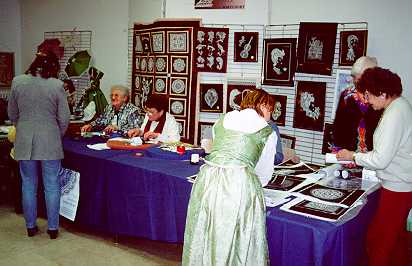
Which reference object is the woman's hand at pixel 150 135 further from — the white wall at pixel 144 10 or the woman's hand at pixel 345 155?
the woman's hand at pixel 345 155

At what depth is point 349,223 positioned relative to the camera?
2.08 meters

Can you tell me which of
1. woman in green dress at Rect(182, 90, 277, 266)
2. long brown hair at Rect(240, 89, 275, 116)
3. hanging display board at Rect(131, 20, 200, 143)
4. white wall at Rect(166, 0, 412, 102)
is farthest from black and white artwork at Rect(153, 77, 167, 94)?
woman in green dress at Rect(182, 90, 277, 266)

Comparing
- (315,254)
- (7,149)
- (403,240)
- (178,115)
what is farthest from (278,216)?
(7,149)

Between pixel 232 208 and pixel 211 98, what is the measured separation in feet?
8.78

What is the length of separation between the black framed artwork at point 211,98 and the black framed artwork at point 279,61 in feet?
1.80

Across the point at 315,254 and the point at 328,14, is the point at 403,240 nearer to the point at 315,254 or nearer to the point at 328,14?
the point at 315,254

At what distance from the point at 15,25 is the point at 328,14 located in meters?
5.54

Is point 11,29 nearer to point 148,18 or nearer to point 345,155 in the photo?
point 148,18

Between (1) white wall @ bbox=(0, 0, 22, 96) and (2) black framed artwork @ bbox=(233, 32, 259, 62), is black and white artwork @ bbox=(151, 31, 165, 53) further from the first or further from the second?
(1) white wall @ bbox=(0, 0, 22, 96)

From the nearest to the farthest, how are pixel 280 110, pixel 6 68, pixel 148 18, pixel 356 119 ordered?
pixel 356 119 < pixel 280 110 < pixel 148 18 < pixel 6 68

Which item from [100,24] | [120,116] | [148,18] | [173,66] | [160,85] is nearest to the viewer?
[120,116]

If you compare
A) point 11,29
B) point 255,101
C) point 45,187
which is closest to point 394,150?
point 255,101

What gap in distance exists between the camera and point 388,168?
7.79 ft

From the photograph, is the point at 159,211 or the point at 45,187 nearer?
the point at 159,211
